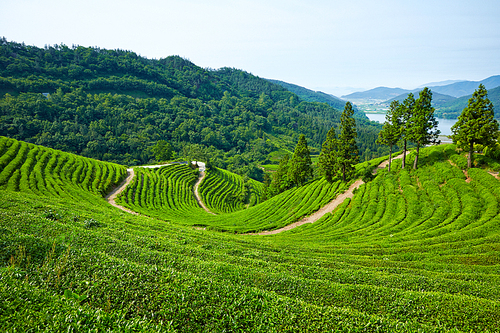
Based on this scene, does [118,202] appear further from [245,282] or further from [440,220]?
[440,220]

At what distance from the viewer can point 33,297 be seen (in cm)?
543

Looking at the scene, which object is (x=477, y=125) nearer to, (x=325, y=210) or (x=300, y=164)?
(x=325, y=210)

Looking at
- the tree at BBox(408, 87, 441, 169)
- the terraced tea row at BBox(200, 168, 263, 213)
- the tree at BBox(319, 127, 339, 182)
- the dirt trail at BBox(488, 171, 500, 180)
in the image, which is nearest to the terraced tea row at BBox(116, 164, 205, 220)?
the terraced tea row at BBox(200, 168, 263, 213)

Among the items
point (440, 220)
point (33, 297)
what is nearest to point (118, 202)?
point (33, 297)

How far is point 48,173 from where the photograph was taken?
39.5 metres

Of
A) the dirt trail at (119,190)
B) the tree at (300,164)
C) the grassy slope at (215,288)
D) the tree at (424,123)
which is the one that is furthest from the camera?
the tree at (300,164)

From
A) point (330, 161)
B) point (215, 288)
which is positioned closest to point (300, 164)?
point (330, 161)

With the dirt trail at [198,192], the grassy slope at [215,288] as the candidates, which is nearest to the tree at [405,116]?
the grassy slope at [215,288]

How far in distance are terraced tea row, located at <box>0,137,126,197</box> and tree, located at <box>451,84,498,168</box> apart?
55985 mm

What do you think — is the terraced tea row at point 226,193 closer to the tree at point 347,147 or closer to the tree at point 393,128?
the tree at point 347,147

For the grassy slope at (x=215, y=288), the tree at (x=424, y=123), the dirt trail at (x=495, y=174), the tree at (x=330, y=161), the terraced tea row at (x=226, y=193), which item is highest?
the tree at (x=424, y=123)

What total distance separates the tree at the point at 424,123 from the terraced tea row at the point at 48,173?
5302 cm

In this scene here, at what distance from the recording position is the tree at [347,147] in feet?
134

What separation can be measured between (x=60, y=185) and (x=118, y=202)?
30.4 feet
